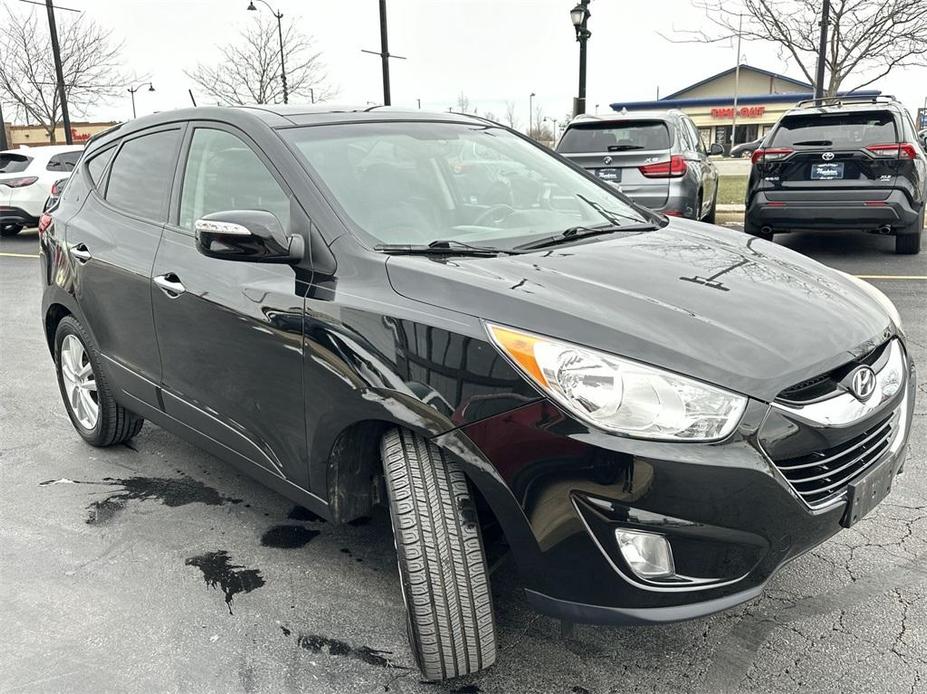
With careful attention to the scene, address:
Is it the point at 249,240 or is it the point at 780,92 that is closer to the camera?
the point at 249,240

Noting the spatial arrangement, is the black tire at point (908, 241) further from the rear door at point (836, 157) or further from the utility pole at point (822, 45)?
the utility pole at point (822, 45)

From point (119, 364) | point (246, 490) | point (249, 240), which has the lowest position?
point (246, 490)

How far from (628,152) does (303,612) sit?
23.8 feet

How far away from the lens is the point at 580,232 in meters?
2.92

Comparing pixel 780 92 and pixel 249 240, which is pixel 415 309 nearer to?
pixel 249 240

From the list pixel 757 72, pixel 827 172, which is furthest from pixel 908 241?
pixel 757 72

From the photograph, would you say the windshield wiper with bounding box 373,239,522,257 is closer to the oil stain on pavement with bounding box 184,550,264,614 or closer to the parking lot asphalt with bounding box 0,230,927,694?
the parking lot asphalt with bounding box 0,230,927,694

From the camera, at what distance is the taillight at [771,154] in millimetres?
8328

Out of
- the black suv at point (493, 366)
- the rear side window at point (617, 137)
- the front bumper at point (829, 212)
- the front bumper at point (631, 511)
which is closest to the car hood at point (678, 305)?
the black suv at point (493, 366)

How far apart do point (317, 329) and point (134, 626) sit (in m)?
1.18

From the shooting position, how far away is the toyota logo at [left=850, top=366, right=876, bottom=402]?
2.10 m

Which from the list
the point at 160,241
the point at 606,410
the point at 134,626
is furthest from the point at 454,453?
the point at 160,241

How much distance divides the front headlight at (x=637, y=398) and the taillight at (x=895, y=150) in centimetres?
733

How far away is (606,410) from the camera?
6.14ft
